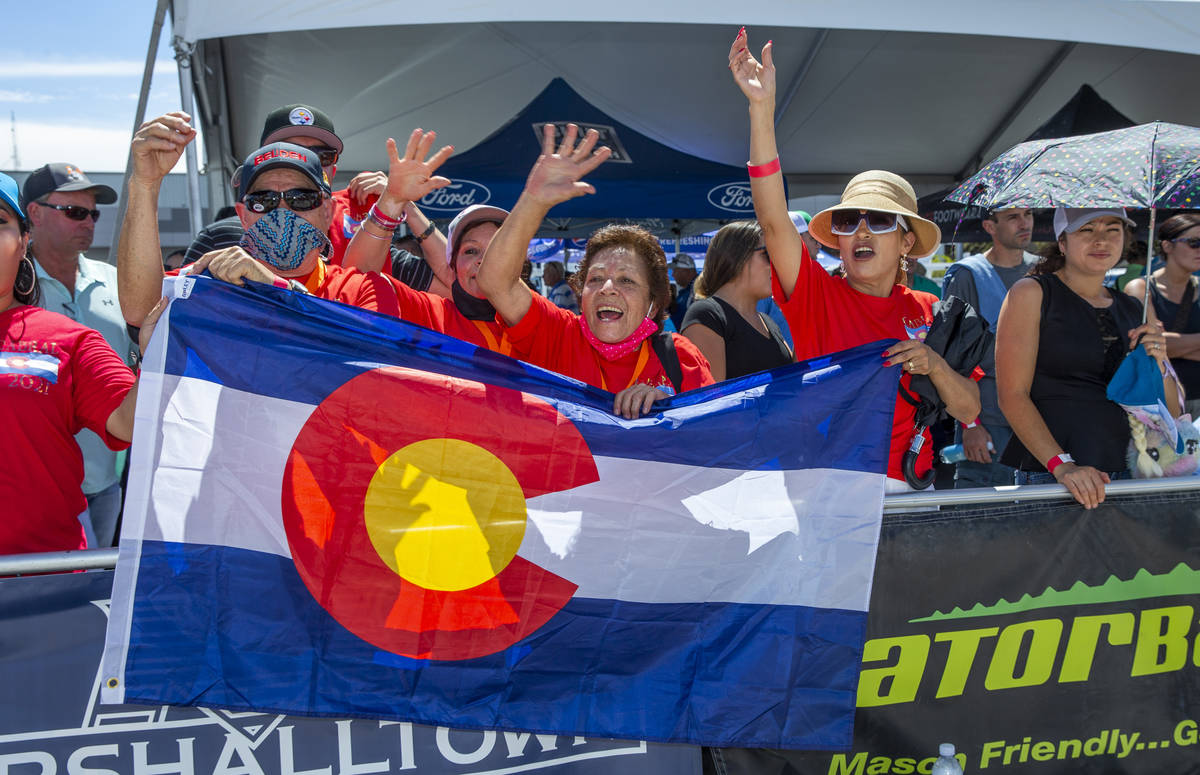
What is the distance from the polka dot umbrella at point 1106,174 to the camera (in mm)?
2723

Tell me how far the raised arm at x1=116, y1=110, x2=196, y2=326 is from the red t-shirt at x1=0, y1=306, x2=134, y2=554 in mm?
204

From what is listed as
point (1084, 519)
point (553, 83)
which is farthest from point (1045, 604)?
point (553, 83)

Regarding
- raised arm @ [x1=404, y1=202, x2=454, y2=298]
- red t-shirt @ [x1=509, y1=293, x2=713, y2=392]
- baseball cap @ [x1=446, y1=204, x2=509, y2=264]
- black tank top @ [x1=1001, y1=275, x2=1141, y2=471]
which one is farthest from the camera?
raised arm @ [x1=404, y1=202, x2=454, y2=298]

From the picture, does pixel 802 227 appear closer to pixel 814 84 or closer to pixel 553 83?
pixel 553 83

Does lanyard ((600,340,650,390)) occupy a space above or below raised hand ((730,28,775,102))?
below

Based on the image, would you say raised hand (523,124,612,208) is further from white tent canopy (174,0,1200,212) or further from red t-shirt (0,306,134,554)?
white tent canopy (174,0,1200,212)

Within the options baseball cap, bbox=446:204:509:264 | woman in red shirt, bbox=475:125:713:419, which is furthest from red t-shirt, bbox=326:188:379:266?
woman in red shirt, bbox=475:125:713:419

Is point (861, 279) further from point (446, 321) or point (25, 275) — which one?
point (25, 275)

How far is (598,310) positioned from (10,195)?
5.69ft

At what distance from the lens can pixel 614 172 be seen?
28.2 feet

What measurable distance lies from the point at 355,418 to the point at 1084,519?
2312mm

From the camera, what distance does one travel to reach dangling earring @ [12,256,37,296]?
97.7 inches

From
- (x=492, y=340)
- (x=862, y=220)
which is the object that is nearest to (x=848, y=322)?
(x=862, y=220)

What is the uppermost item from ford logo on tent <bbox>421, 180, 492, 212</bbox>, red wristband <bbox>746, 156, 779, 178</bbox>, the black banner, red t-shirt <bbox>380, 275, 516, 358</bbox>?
ford logo on tent <bbox>421, 180, 492, 212</bbox>
